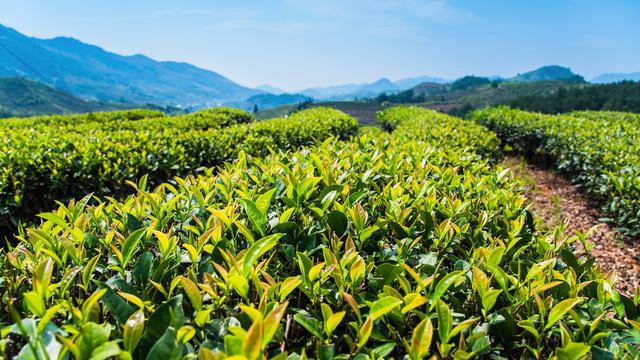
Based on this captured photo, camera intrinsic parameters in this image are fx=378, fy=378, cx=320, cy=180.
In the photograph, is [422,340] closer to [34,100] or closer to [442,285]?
[442,285]

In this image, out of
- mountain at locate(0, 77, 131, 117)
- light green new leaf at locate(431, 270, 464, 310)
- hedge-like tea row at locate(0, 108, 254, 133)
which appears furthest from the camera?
mountain at locate(0, 77, 131, 117)

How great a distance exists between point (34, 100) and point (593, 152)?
20237 centimetres

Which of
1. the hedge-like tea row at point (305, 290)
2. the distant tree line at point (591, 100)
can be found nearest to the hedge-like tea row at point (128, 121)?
the hedge-like tea row at point (305, 290)

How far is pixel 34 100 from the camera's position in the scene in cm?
16125

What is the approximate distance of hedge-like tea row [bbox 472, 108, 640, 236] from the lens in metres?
5.88

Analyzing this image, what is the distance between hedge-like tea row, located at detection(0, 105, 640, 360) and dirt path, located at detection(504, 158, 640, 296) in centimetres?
183

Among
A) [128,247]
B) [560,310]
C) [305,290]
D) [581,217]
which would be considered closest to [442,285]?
[560,310]

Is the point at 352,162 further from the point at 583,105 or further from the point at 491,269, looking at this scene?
the point at 583,105

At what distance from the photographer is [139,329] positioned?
1097mm

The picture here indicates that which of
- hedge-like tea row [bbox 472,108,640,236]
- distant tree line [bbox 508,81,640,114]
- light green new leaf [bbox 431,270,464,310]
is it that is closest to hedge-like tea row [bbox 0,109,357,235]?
light green new leaf [bbox 431,270,464,310]

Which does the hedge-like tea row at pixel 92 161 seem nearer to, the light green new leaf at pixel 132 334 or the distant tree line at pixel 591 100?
the light green new leaf at pixel 132 334

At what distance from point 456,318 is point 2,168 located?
17.4 ft

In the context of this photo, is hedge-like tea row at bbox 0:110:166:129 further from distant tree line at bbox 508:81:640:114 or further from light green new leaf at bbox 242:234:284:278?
distant tree line at bbox 508:81:640:114

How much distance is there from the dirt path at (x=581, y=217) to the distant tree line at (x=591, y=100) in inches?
2157
